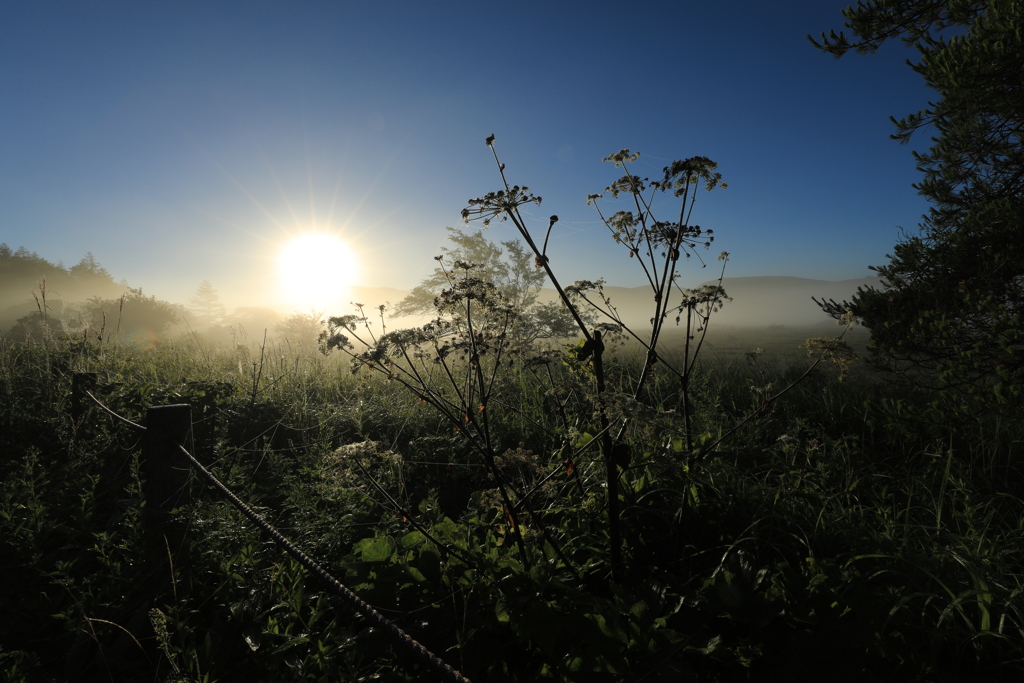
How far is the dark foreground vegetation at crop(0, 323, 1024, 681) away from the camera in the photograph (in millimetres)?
1493

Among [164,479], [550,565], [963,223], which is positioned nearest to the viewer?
[550,565]

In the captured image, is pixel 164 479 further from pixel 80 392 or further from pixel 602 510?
pixel 80 392

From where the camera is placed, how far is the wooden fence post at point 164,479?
268 cm

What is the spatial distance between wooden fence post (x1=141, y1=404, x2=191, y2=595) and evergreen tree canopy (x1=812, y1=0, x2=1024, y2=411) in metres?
5.51

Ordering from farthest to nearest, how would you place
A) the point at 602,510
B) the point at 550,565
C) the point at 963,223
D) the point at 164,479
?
the point at 963,223 < the point at 164,479 < the point at 602,510 < the point at 550,565

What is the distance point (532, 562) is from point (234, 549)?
79.6 inches

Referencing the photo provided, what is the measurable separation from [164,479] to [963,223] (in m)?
6.79

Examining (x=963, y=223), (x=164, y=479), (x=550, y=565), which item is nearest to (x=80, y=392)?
(x=164, y=479)

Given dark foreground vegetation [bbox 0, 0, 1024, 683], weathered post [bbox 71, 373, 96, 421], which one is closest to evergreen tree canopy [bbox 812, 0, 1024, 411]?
dark foreground vegetation [bbox 0, 0, 1024, 683]

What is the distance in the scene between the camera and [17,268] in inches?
1369

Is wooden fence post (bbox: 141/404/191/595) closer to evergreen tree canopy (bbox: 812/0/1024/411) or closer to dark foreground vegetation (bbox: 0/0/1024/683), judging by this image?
dark foreground vegetation (bbox: 0/0/1024/683)

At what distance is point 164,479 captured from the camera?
2.75m

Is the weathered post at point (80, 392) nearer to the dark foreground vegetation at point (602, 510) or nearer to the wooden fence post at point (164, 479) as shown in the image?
the dark foreground vegetation at point (602, 510)

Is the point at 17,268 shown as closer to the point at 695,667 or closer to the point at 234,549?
the point at 234,549
